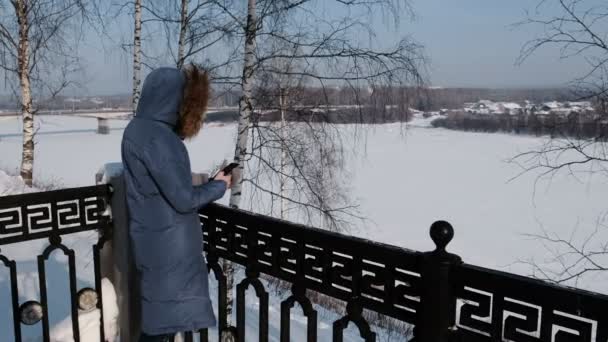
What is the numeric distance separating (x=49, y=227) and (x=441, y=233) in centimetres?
176

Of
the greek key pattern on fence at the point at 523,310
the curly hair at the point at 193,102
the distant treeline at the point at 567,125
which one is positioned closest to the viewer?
the greek key pattern on fence at the point at 523,310

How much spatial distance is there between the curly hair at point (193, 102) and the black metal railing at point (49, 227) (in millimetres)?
802

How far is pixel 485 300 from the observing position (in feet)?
4.05

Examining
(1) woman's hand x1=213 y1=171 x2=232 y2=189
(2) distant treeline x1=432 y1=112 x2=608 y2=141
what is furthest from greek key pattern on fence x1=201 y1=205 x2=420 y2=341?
(2) distant treeline x1=432 y1=112 x2=608 y2=141

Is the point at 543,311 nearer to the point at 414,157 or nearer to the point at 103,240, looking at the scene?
the point at 103,240

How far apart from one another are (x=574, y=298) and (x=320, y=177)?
214 inches

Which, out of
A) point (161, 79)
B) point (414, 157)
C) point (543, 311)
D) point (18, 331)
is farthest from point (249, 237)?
point (414, 157)

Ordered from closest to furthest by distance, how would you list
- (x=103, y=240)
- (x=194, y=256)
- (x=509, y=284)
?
(x=509, y=284) < (x=194, y=256) < (x=103, y=240)

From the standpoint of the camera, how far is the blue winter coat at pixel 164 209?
1.63 metres

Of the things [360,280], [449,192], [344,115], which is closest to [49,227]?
[360,280]

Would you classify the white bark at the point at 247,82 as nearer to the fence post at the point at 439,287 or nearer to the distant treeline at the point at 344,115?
the distant treeline at the point at 344,115

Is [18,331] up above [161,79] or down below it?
below

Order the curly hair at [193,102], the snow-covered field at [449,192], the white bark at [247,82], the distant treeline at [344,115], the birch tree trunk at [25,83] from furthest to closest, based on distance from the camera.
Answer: the snow-covered field at [449,192] → the birch tree trunk at [25,83] → the white bark at [247,82] → the distant treeline at [344,115] → the curly hair at [193,102]

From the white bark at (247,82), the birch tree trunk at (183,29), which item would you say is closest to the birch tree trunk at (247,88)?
the white bark at (247,82)
